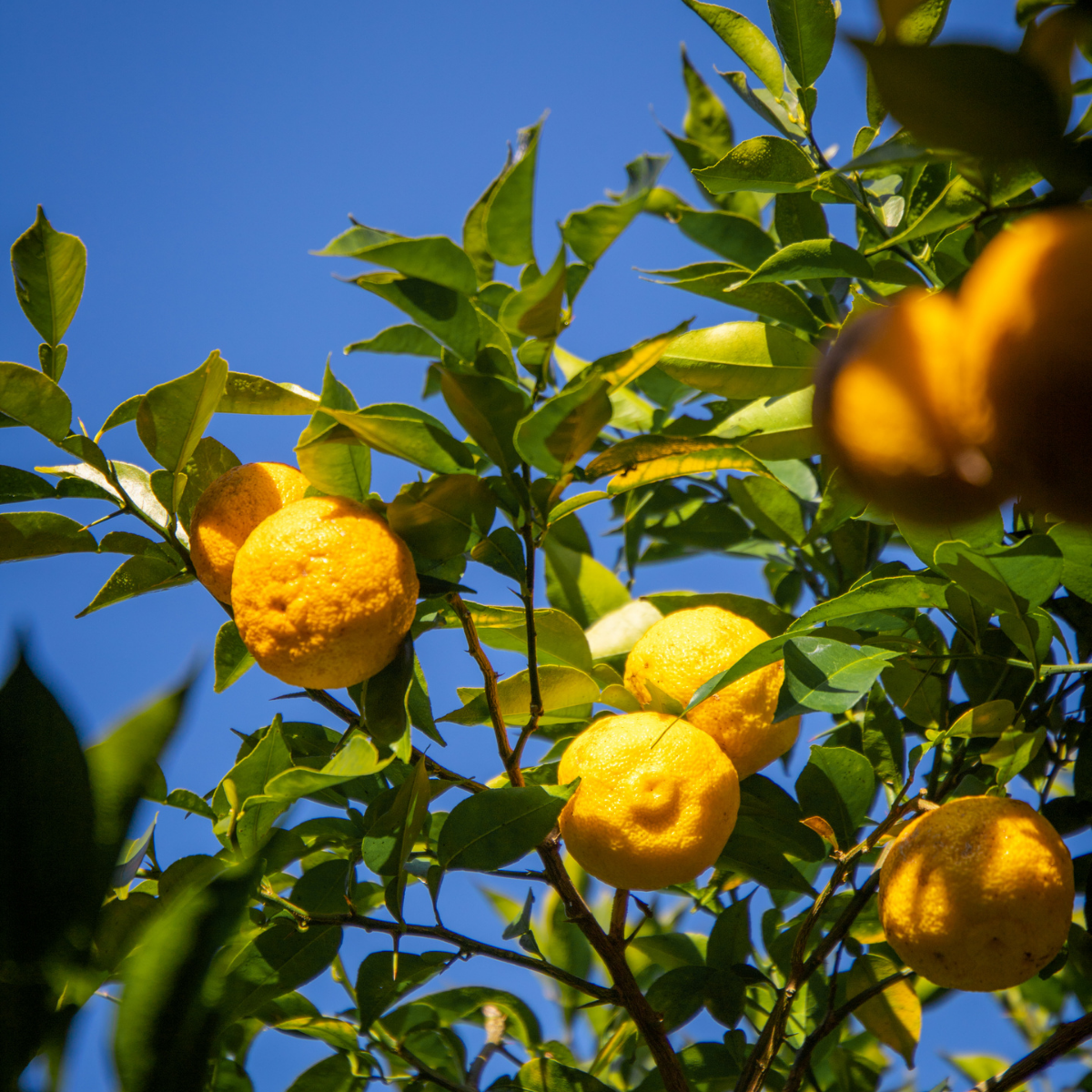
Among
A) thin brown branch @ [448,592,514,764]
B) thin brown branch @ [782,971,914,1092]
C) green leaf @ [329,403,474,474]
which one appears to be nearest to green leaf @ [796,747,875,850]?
thin brown branch @ [782,971,914,1092]

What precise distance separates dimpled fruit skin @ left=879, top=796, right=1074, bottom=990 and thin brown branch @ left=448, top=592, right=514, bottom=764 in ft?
1.53

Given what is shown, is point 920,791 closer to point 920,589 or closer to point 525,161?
point 920,589

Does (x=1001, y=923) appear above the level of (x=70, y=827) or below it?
below

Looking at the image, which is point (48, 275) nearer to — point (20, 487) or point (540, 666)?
point (20, 487)

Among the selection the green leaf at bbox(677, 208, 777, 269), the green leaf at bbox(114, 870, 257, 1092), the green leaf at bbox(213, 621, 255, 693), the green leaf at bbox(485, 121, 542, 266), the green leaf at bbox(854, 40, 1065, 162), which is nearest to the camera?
the green leaf at bbox(854, 40, 1065, 162)

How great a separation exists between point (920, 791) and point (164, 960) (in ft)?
3.19

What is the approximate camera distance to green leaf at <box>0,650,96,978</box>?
1.68 ft

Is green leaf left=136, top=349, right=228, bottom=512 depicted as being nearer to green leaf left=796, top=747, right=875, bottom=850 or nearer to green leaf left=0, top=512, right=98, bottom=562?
green leaf left=0, top=512, right=98, bottom=562

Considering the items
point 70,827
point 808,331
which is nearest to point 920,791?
point 808,331

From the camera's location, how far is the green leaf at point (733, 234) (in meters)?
1.55

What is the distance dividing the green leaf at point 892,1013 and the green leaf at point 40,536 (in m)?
1.20

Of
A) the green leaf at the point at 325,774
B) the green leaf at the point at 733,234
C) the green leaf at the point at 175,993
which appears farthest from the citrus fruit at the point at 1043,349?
the green leaf at the point at 733,234

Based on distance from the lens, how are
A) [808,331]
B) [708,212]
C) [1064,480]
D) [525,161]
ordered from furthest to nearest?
[708,212], [808,331], [525,161], [1064,480]

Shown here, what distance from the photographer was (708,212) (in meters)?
1.53
